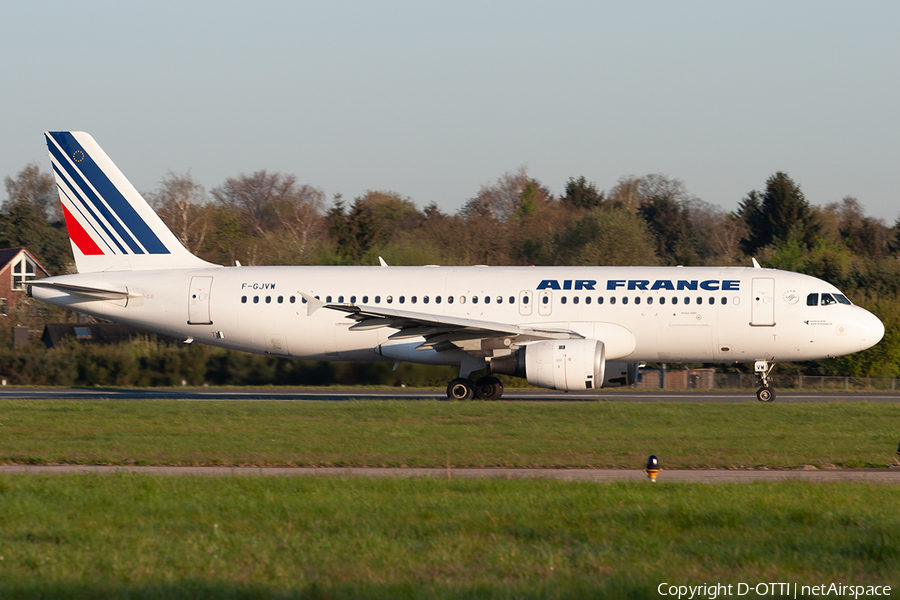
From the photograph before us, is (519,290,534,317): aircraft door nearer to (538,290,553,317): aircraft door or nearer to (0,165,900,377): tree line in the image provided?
(538,290,553,317): aircraft door

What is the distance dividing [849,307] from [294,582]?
2408cm

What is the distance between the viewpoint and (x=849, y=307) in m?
28.4

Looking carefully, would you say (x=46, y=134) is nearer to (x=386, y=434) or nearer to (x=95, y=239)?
(x=95, y=239)

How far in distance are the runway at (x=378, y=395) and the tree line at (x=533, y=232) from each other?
33.2 ft

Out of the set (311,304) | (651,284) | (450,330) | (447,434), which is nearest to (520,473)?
(447,434)

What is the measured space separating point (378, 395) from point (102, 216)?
404 inches

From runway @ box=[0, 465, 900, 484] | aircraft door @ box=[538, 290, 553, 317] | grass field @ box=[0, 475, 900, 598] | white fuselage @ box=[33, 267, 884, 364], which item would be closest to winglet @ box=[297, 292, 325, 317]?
white fuselage @ box=[33, 267, 884, 364]

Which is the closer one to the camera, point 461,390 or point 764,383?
point 461,390

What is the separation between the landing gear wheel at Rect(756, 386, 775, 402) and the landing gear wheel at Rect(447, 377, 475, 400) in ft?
27.2

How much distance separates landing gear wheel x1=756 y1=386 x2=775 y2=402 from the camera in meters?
28.6

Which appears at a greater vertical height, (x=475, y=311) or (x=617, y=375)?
(x=475, y=311)

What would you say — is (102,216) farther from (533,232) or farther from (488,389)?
(533,232)

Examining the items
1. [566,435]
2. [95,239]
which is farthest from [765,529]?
[95,239]

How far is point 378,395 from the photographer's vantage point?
3231cm
